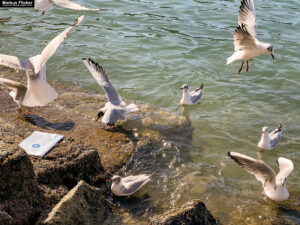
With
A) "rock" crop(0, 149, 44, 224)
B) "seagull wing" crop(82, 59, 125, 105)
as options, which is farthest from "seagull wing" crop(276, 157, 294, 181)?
"rock" crop(0, 149, 44, 224)

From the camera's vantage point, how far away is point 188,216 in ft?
12.5

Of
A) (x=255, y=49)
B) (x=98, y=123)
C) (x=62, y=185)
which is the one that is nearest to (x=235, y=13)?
(x=255, y=49)

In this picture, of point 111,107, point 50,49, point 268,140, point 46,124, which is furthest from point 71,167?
point 268,140

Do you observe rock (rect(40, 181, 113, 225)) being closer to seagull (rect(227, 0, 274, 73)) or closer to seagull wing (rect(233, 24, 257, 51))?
seagull wing (rect(233, 24, 257, 51))

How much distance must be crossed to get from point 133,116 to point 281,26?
8.22 metres

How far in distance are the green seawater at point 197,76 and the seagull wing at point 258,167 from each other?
302 millimetres

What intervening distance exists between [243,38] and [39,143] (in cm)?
423

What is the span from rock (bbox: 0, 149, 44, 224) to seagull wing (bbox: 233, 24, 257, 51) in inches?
175

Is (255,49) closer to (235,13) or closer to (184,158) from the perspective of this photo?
(184,158)

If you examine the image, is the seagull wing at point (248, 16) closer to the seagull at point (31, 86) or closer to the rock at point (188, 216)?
the seagull at point (31, 86)

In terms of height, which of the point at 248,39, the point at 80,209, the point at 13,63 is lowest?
the point at 80,209

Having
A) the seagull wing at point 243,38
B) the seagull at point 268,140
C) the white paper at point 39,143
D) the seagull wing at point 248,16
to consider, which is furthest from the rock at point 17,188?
the seagull wing at point 248,16

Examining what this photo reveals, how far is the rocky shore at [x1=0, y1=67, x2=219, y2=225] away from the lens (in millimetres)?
3606

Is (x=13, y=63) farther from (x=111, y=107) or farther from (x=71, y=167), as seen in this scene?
(x=71, y=167)
